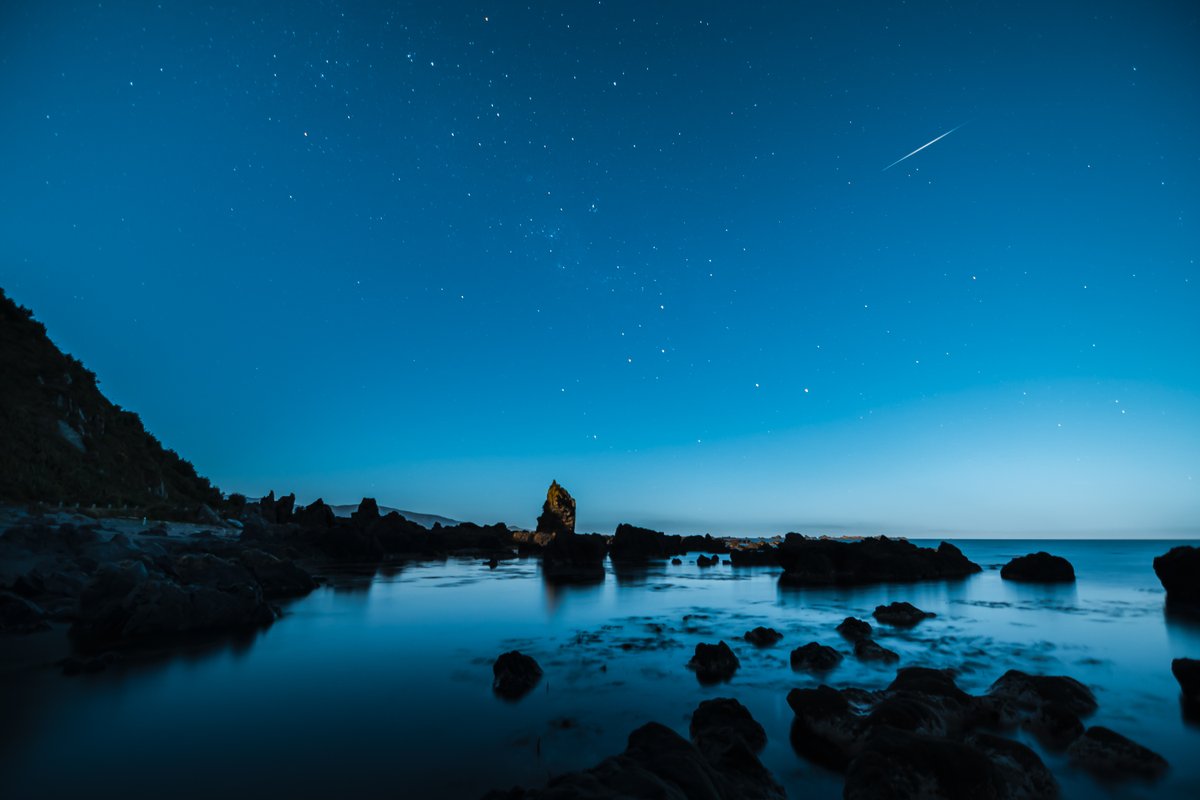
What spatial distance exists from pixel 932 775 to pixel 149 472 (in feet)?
198

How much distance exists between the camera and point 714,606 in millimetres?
24875

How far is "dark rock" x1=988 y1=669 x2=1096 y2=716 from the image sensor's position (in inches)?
355

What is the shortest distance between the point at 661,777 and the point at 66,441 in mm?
51886

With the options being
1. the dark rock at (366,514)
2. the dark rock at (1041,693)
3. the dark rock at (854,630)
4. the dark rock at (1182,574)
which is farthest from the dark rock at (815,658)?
the dark rock at (366,514)

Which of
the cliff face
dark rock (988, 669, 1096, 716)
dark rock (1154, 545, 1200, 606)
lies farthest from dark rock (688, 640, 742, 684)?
the cliff face

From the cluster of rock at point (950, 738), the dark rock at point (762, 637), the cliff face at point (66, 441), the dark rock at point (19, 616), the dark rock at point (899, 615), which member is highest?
the cliff face at point (66, 441)

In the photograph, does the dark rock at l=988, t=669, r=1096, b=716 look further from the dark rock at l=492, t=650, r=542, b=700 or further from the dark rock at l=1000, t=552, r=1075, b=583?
the dark rock at l=1000, t=552, r=1075, b=583

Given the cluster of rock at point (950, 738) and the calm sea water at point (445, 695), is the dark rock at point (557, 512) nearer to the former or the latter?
the calm sea water at point (445, 695)

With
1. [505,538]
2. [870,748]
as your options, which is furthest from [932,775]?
[505,538]

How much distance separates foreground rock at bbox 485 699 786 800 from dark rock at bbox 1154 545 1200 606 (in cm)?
3614

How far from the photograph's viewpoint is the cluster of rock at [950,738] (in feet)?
17.8

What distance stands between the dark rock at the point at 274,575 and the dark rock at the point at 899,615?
84.7ft

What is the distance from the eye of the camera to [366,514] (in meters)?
64.5

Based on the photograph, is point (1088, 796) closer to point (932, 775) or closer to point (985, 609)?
point (932, 775)
